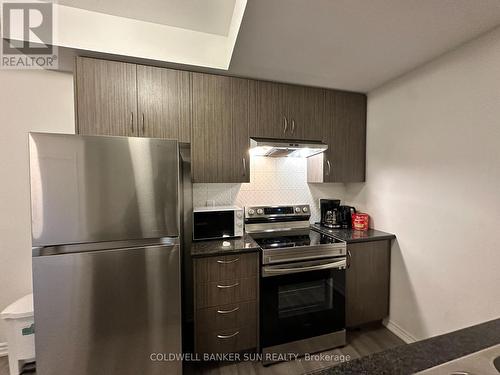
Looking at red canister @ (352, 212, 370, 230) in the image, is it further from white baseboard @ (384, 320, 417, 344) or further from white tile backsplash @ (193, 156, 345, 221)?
white baseboard @ (384, 320, 417, 344)

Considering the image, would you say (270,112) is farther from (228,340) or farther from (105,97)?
(228,340)

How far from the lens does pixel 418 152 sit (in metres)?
1.73

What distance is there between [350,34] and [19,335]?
3081 mm

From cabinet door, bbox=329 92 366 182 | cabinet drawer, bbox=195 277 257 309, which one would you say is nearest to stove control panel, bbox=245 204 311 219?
cabinet door, bbox=329 92 366 182

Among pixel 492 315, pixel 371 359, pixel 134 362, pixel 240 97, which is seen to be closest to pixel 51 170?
pixel 134 362

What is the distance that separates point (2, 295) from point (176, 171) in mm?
1928

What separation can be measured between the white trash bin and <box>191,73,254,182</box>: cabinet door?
1550 millimetres

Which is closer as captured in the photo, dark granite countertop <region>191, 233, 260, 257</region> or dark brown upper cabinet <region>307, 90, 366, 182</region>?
dark granite countertop <region>191, 233, 260, 257</region>

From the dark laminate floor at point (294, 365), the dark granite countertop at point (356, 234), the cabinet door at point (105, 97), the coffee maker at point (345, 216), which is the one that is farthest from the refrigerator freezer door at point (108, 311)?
the coffee maker at point (345, 216)

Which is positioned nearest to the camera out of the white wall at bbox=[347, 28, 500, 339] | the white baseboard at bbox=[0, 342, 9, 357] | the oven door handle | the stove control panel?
the white wall at bbox=[347, 28, 500, 339]

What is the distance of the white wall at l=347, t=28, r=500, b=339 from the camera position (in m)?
1.32

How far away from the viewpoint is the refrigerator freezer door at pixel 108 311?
114cm

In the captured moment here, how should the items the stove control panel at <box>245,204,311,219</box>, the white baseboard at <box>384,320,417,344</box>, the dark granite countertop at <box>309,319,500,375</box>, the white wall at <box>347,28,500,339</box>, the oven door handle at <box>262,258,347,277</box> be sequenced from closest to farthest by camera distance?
the dark granite countertop at <box>309,319,500,375</box>
the white wall at <box>347,28,500,339</box>
the oven door handle at <box>262,258,347,277</box>
the white baseboard at <box>384,320,417,344</box>
the stove control panel at <box>245,204,311,219</box>

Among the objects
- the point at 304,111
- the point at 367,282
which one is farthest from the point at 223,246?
the point at 304,111
